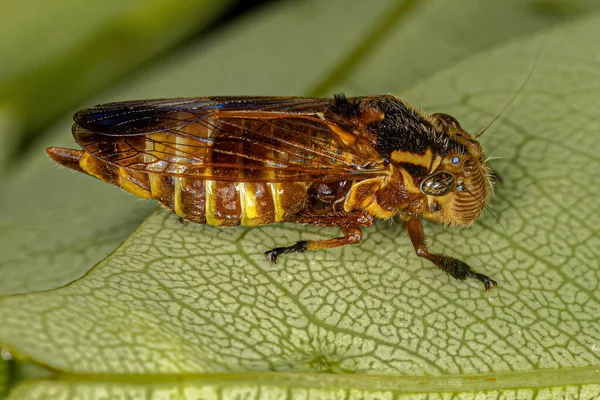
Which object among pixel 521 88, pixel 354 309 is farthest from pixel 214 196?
pixel 521 88

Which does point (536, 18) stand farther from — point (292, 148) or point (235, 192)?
point (235, 192)

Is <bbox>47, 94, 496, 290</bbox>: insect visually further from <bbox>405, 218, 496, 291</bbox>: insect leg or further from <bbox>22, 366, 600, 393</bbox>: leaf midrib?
<bbox>22, 366, 600, 393</bbox>: leaf midrib

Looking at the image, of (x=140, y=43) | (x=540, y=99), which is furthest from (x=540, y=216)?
(x=140, y=43)

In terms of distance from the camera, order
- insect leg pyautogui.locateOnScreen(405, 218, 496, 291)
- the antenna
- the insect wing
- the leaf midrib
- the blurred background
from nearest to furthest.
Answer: the leaf midrib
insect leg pyautogui.locateOnScreen(405, 218, 496, 291)
the insect wing
the antenna
the blurred background

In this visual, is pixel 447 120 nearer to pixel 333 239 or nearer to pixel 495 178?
pixel 495 178

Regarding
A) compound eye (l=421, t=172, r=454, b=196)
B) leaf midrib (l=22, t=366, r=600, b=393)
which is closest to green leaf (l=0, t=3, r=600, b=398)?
leaf midrib (l=22, t=366, r=600, b=393)

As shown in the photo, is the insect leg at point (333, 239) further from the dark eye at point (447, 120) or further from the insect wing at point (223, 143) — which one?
the dark eye at point (447, 120)

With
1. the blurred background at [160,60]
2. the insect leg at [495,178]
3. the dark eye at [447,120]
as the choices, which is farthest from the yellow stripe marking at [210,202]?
the insect leg at [495,178]
